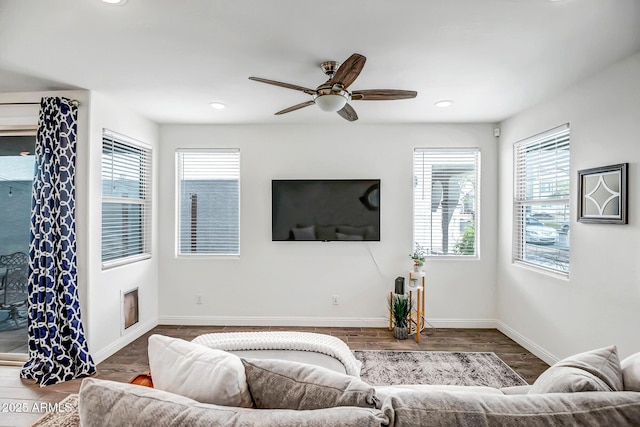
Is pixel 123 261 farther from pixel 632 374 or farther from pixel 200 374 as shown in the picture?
pixel 632 374

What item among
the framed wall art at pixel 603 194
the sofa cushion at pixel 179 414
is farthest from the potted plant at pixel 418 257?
the sofa cushion at pixel 179 414

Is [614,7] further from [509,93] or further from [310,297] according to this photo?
[310,297]

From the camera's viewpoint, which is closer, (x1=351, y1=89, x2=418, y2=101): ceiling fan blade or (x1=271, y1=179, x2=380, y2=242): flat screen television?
(x1=351, y1=89, x2=418, y2=101): ceiling fan blade

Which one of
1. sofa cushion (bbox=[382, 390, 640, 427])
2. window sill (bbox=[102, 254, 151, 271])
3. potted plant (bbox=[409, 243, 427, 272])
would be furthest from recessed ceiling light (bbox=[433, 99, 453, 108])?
window sill (bbox=[102, 254, 151, 271])

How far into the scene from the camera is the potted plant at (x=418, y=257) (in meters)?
3.75

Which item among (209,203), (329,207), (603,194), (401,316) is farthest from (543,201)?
(209,203)

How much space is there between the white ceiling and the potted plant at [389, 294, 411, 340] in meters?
2.23

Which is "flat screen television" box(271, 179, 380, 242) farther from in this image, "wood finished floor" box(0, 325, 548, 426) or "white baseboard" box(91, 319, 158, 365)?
"white baseboard" box(91, 319, 158, 365)

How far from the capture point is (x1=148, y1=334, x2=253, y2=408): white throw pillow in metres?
1.02

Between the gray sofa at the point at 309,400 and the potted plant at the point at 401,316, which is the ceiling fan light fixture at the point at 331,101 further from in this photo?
the potted plant at the point at 401,316

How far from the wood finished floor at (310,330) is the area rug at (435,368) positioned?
0.13 m

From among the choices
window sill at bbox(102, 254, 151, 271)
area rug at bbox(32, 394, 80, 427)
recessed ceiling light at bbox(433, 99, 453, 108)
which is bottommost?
area rug at bbox(32, 394, 80, 427)

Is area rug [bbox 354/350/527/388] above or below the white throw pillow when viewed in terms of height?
below

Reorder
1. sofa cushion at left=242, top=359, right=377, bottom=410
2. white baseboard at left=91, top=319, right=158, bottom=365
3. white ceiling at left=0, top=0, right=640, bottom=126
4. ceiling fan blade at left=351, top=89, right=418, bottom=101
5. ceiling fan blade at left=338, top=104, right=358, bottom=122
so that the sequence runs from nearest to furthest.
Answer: sofa cushion at left=242, top=359, right=377, bottom=410 < white ceiling at left=0, top=0, right=640, bottom=126 < ceiling fan blade at left=351, top=89, right=418, bottom=101 < ceiling fan blade at left=338, top=104, right=358, bottom=122 < white baseboard at left=91, top=319, right=158, bottom=365
